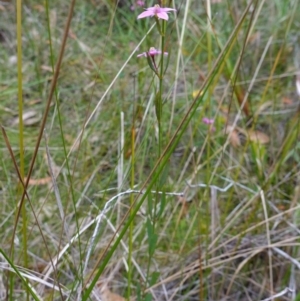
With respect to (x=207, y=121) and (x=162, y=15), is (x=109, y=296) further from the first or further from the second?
(x=162, y=15)

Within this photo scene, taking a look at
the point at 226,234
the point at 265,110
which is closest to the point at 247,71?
the point at 265,110

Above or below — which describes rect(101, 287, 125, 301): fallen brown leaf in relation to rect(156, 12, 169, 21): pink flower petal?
below

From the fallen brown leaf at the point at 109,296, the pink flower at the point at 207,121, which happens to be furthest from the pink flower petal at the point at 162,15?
the fallen brown leaf at the point at 109,296

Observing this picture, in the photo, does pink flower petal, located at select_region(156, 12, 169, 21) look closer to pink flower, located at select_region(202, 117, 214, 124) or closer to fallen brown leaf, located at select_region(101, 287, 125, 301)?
pink flower, located at select_region(202, 117, 214, 124)

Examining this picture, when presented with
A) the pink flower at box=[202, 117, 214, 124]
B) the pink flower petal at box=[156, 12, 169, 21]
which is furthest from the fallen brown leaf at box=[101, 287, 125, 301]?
the pink flower petal at box=[156, 12, 169, 21]

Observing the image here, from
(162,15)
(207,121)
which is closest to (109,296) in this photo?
(207,121)

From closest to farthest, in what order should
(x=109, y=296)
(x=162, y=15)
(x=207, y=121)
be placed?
(x=162, y=15)
(x=109, y=296)
(x=207, y=121)

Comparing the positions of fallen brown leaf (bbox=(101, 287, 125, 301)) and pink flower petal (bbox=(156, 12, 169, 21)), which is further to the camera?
fallen brown leaf (bbox=(101, 287, 125, 301))

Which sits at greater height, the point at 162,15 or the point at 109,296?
the point at 162,15

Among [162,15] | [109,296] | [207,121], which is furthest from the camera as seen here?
[207,121]

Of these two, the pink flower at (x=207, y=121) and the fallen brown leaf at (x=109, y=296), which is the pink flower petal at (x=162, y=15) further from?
the fallen brown leaf at (x=109, y=296)

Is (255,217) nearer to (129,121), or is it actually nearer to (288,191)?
(288,191)
